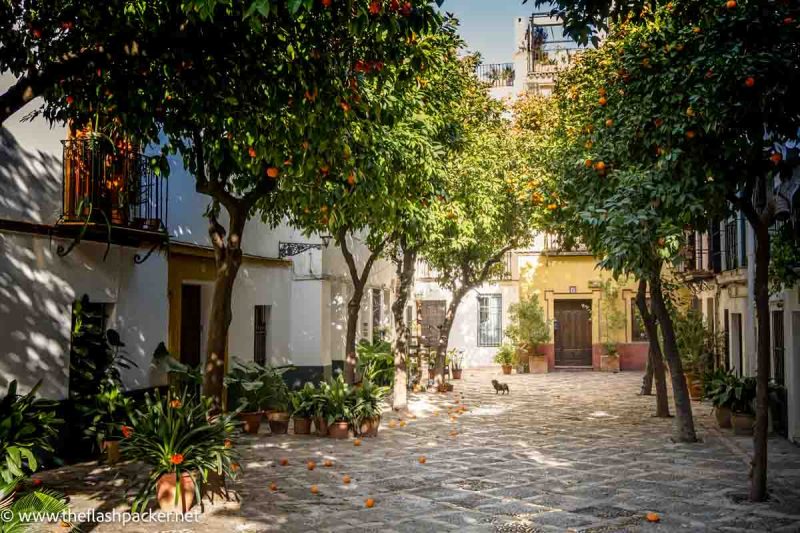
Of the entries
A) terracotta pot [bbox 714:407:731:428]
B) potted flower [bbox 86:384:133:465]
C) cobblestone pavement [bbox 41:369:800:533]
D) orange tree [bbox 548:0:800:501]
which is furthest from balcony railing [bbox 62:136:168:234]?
terracotta pot [bbox 714:407:731:428]

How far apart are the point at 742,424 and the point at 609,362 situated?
13851mm

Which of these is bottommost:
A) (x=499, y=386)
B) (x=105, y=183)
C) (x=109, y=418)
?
(x=499, y=386)

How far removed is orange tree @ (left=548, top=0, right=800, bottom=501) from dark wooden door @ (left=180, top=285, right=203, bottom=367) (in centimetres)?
761

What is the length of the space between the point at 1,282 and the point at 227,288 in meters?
2.87

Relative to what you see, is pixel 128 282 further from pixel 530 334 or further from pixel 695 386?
pixel 530 334

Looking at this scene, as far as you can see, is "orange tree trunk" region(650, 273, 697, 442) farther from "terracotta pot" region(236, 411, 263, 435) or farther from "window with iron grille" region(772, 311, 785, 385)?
"terracotta pot" region(236, 411, 263, 435)

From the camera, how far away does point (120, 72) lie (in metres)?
6.88

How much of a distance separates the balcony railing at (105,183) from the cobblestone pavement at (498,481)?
3.17m

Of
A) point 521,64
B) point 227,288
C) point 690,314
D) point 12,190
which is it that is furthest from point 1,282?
point 521,64

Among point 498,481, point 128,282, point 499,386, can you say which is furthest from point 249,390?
point 499,386

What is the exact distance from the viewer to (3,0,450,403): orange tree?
6586mm

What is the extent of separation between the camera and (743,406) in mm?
12344

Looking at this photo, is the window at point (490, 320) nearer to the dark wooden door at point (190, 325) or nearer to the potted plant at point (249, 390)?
the potted plant at point (249, 390)

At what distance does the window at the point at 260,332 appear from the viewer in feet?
51.4
